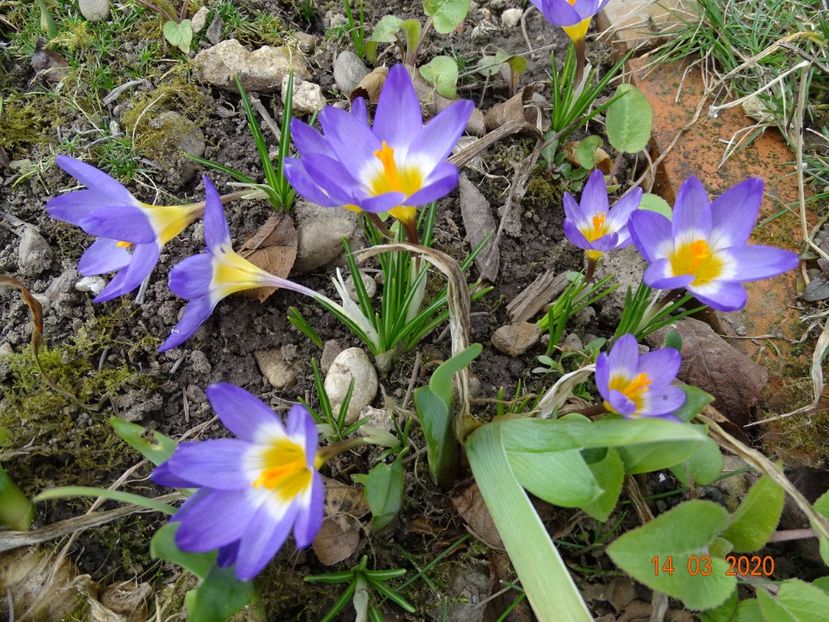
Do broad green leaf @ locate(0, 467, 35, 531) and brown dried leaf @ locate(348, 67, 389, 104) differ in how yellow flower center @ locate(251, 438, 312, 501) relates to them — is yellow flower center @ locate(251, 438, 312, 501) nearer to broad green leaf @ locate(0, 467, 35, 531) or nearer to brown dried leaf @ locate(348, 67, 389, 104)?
broad green leaf @ locate(0, 467, 35, 531)

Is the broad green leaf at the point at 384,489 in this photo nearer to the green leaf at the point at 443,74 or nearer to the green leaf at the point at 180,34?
the green leaf at the point at 443,74

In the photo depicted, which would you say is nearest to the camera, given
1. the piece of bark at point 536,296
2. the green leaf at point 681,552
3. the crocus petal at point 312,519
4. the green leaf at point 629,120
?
the crocus petal at point 312,519

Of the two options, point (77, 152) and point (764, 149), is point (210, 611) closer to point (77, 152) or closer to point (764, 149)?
point (77, 152)

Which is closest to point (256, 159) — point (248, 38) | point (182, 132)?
point (182, 132)

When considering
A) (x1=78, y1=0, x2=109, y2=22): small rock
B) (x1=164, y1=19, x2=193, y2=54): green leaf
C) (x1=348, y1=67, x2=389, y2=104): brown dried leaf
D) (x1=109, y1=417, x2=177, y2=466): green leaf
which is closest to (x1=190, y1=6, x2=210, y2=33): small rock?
(x1=164, y1=19, x2=193, y2=54): green leaf

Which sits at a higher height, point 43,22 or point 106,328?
point 43,22

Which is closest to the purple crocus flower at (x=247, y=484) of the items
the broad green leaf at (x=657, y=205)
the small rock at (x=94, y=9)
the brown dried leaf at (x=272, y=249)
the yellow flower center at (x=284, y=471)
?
the yellow flower center at (x=284, y=471)
